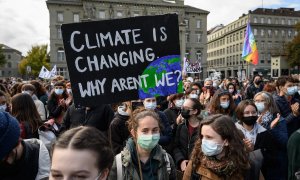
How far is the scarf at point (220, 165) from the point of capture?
267cm

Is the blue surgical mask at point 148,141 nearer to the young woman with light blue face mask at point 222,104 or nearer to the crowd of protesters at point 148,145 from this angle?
the crowd of protesters at point 148,145

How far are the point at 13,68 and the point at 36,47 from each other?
162 ft

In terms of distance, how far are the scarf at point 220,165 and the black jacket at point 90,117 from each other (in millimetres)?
2578

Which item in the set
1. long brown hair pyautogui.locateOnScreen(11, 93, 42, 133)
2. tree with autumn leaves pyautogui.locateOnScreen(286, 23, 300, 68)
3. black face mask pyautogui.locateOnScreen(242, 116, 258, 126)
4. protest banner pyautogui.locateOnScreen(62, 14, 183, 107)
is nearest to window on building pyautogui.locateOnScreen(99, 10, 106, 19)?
tree with autumn leaves pyautogui.locateOnScreen(286, 23, 300, 68)

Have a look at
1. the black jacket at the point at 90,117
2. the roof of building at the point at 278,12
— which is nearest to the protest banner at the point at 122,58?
the black jacket at the point at 90,117

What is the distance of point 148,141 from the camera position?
298cm

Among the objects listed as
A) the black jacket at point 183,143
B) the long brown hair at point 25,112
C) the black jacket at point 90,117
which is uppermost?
the long brown hair at point 25,112

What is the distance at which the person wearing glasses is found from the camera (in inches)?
153

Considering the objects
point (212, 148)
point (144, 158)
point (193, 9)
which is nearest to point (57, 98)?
point (144, 158)

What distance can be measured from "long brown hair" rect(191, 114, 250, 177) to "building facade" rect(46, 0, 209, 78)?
56.7m

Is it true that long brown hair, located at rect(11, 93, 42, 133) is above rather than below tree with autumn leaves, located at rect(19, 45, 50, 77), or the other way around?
below

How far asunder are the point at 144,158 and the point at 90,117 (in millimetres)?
2190

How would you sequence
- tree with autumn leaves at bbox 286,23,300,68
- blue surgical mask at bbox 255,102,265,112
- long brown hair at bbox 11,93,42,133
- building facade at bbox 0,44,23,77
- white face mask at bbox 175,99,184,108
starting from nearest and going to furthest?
long brown hair at bbox 11,93,42,133
blue surgical mask at bbox 255,102,265,112
white face mask at bbox 175,99,184,108
tree with autumn leaves at bbox 286,23,300,68
building facade at bbox 0,44,23,77

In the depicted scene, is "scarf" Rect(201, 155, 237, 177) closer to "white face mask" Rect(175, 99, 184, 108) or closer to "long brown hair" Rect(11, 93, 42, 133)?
"long brown hair" Rect(11, 93, 42, 133)
